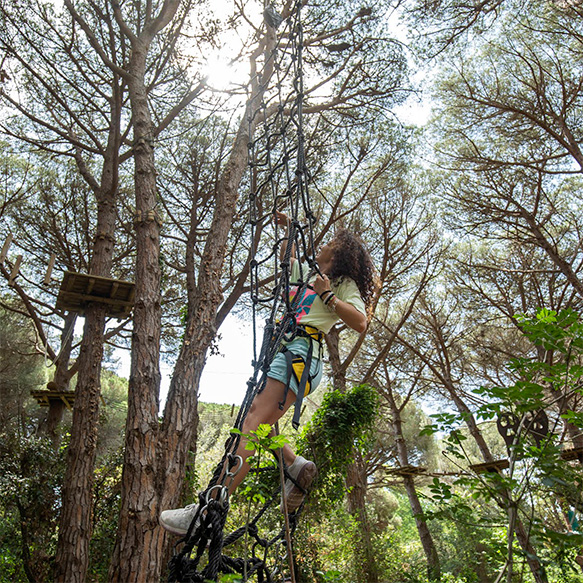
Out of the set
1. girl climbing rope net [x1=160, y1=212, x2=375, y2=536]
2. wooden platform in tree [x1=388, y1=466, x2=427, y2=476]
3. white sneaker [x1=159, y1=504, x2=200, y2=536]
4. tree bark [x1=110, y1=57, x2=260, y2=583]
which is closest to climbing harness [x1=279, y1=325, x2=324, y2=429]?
girl climbing rope net [x1=160, y1=212, x2=375, y2=536]

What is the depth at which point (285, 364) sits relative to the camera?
1.70 m

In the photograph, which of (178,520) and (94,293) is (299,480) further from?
(94,293)

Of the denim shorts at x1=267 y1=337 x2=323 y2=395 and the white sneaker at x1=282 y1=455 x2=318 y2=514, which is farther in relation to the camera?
the white sneaker at x1=282 y1=455 x2=318 y2=514

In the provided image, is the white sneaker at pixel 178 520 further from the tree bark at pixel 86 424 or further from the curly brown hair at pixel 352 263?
the tree bark at pixel 86 424

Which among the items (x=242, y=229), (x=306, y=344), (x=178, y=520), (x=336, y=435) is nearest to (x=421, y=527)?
(x=336, y=435)

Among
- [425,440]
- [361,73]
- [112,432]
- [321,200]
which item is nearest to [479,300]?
[321,200]

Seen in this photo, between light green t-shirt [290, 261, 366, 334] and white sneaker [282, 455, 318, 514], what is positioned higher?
light green t-shirt [290, 261, 366, 334]

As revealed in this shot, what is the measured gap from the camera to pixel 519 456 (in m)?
1.48

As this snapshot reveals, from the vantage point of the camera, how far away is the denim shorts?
167cm

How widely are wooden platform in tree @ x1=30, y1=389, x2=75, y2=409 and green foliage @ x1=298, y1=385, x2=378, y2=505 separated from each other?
3300 mm

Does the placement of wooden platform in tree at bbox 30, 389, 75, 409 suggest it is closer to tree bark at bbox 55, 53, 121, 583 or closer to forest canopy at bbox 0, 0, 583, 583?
forest canopy at bbox 0, 0, 583, 583

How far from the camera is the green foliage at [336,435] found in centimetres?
589

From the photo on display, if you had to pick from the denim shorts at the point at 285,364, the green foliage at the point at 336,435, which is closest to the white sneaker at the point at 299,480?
the denim shorts at the point at 285,364

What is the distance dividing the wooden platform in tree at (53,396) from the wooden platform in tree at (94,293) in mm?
1796
